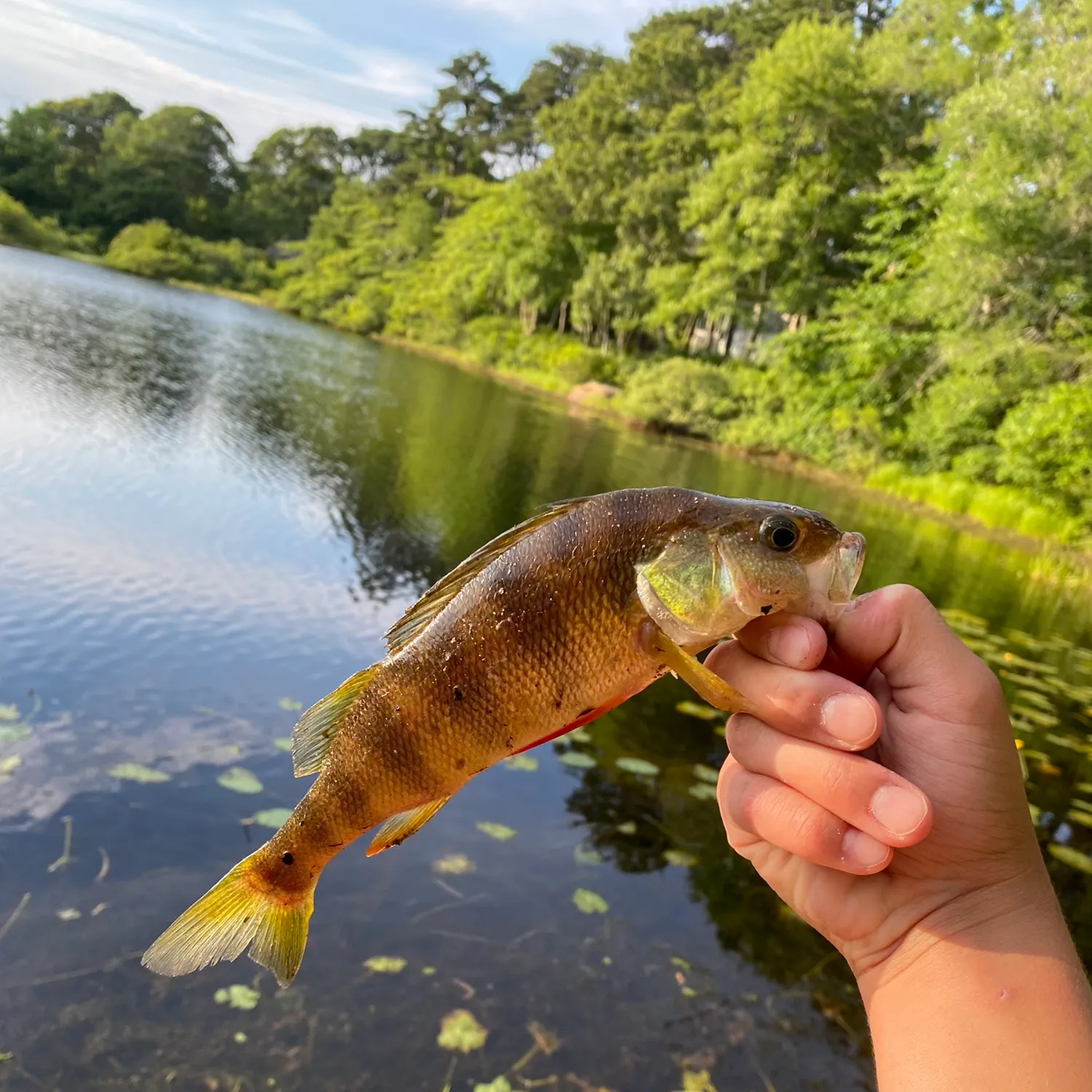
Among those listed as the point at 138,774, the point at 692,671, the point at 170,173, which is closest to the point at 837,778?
the point at 692,671

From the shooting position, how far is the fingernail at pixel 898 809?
5.28 feet

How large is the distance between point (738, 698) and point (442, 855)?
4.39 m

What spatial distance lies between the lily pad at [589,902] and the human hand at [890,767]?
140 inches

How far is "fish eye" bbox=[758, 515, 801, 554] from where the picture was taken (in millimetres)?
1707

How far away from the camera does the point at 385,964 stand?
4539 millimetres

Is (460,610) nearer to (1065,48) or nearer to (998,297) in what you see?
(1065,48)

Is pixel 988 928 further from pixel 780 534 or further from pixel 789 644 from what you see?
pixel 780 534

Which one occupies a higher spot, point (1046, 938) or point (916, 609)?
point (916, 609)

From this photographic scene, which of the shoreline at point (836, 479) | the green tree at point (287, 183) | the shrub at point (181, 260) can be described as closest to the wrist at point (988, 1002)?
the shoreline at point (836, 479)

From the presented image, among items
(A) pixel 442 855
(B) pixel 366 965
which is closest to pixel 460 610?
(B) pixel 366 965

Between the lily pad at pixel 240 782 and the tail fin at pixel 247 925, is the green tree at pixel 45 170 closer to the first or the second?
the lily pad at pixel 240 782

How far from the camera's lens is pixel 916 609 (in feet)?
5.98

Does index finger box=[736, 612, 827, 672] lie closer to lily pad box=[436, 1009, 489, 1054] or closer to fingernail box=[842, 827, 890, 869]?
fingernail box=[842, 827, 890, 869]

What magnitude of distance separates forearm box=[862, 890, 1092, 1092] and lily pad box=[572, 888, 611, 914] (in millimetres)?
3587
